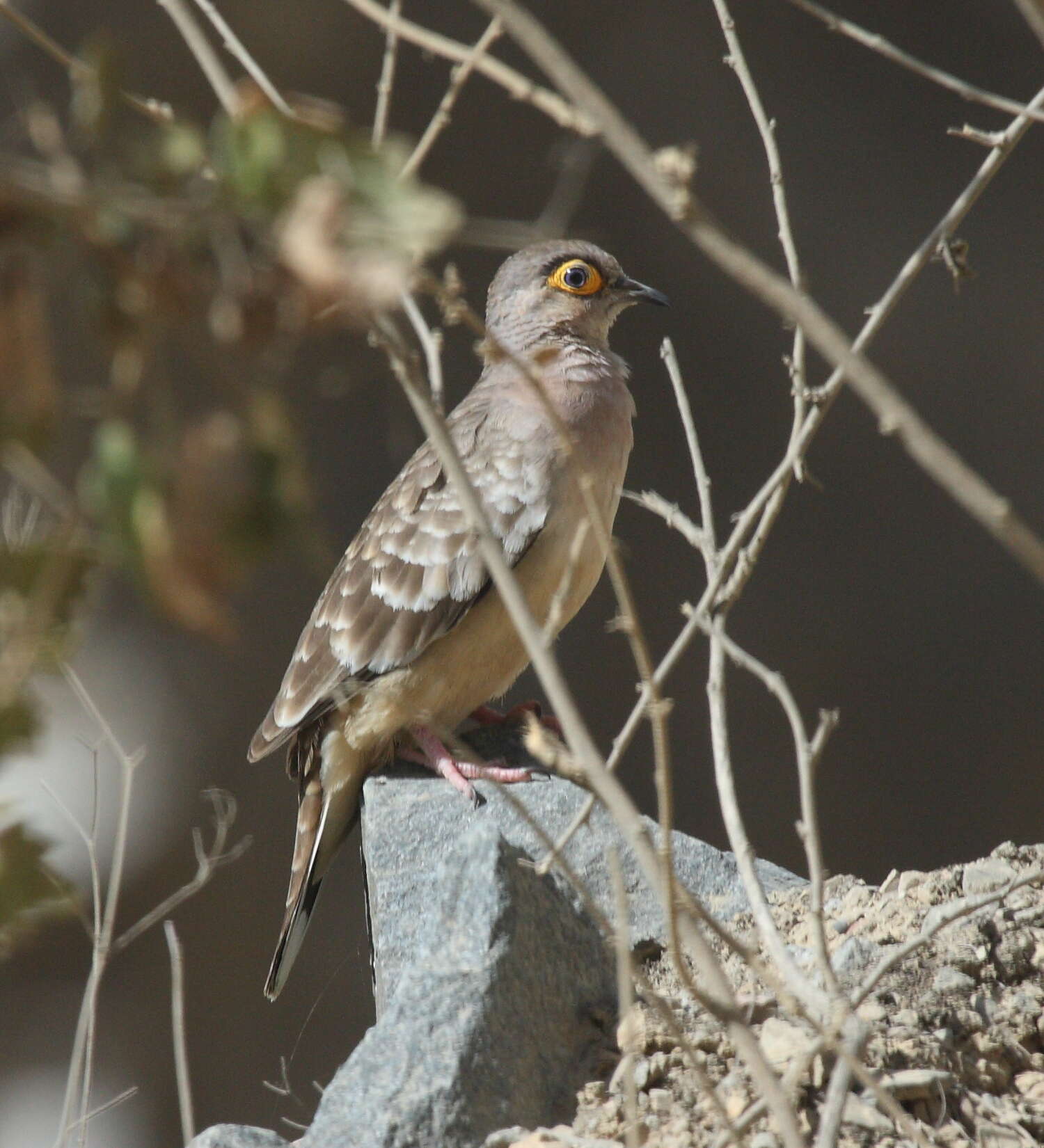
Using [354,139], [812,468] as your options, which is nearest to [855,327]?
[812,468]

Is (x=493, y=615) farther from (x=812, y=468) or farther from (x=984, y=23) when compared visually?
(x=984, y=23)

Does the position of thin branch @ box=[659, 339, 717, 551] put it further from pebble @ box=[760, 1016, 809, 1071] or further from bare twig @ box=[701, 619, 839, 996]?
pebble @ box=[760, 1016, 809, 1071]

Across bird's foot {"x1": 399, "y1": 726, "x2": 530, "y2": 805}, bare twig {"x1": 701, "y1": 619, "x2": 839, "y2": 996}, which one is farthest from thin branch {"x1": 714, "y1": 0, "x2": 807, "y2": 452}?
bird's foot {"x1": 399, "y1": 726, "x2": 530, "y2": 805}

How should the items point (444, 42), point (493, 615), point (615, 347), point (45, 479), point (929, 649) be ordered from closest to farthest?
point (45, 479)
point (444, 42)
point (493, 615)
point (615, 347)
point (929, 649)

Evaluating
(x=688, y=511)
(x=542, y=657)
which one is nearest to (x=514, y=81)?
(x=542, y=657)

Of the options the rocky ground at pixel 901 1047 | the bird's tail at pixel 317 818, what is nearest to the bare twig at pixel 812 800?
the rocky ground at pixel 901 1047

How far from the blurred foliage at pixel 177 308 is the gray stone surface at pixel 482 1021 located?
1.72 meters

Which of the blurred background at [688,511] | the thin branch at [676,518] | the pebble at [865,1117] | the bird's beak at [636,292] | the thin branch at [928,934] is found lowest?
the pebble at [865,1117]

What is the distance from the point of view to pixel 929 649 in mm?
9352

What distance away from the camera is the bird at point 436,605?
4.46 meters

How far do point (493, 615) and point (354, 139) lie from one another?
3458 mm

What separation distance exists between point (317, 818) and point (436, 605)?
770 millimetres

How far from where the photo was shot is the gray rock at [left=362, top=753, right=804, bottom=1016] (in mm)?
3617

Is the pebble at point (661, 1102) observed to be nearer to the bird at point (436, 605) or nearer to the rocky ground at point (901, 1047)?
the rocky ground at point (901, 1047)
